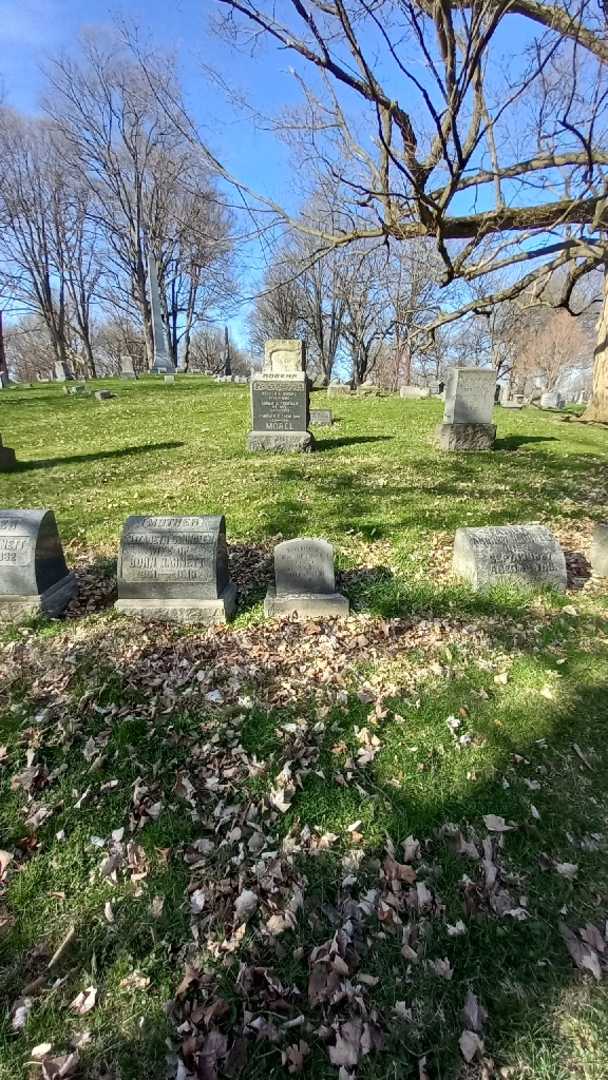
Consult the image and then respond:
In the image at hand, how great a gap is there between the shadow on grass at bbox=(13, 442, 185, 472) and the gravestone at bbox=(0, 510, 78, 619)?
20.7ft

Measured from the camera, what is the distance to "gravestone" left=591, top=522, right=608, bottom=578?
4965 millimetres

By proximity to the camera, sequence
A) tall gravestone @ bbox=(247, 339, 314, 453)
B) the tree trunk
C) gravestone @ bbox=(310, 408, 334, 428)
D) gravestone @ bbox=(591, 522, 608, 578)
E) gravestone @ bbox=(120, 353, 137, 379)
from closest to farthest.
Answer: gravestone @ bbox=(591, 522, 608, 578), tall gravestone @ bbox=(247, 339, 314, 453), the tree trunk, gravestone @ bbox=(310, 408, 334, 428), gravestone @ bbox=(120, 353, 137, 379)

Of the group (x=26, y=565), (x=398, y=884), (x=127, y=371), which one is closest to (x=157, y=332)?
(x=127, y=371)

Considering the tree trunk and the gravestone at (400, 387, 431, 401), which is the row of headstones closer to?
the tree trunk

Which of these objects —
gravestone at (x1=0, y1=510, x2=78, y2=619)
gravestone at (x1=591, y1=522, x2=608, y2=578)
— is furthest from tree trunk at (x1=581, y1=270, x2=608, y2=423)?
gravestone at (x1=0, y1=510, x2=78, y2=619)

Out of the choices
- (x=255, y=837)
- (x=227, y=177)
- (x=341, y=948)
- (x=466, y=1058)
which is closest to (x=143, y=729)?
(x=255, y=837)

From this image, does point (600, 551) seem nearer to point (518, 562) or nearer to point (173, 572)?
point (518, 562)

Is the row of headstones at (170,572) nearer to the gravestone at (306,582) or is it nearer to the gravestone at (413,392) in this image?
the gravestone at (306,582)

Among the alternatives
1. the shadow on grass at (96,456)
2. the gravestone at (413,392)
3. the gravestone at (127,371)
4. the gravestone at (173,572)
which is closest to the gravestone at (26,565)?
the gravestone at (173,572)

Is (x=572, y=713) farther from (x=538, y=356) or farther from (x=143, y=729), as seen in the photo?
(x=538, y=356)

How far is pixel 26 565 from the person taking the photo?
4211 millimetres

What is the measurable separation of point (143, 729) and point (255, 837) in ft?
3.54

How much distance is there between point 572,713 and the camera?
325cm

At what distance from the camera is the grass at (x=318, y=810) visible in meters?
1.87
